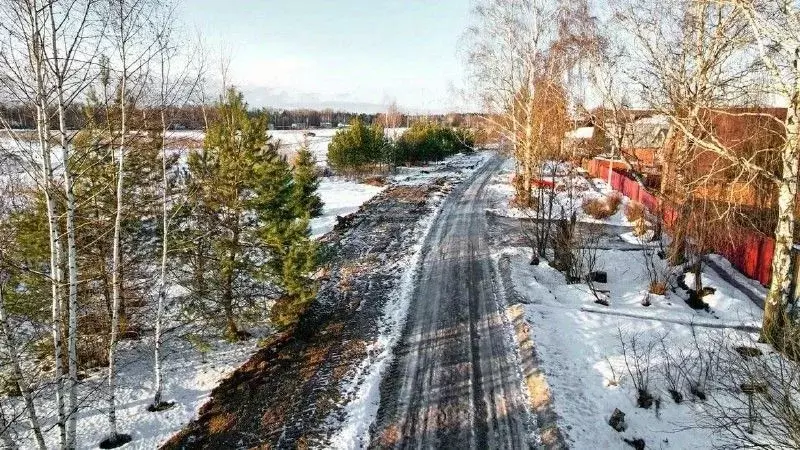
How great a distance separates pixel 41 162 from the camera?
675 cm

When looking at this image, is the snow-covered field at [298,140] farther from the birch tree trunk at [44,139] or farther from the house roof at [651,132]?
the house roof at [651,132]

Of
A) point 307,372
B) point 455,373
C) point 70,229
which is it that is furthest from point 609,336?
point 70,229

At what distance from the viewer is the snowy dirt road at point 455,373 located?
7.96 m

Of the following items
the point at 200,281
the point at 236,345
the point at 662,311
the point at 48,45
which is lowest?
the point at 236,345

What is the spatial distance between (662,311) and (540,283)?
3418 millimetres

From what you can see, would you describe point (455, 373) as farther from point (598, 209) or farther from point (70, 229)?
point (598, 209)

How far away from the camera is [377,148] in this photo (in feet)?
135

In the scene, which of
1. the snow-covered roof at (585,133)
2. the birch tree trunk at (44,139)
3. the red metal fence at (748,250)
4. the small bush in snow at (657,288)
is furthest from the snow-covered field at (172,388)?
the snow-covered roof at (585,133)

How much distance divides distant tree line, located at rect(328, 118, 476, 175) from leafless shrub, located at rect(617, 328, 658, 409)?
83.8ft

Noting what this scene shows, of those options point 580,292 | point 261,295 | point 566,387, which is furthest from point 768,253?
point 261,295

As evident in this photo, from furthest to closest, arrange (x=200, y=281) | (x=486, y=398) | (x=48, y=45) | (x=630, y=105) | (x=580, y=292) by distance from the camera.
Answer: (x=630, y=105) < (x=580, y=292) < (x=200, y=281) < (x=486, y=398) < (x=48, y=45)

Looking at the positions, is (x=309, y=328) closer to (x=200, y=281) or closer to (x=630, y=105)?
(x=200, y=281)

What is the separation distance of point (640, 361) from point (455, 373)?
371cm

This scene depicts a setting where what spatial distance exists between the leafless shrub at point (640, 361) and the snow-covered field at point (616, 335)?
6 cm
